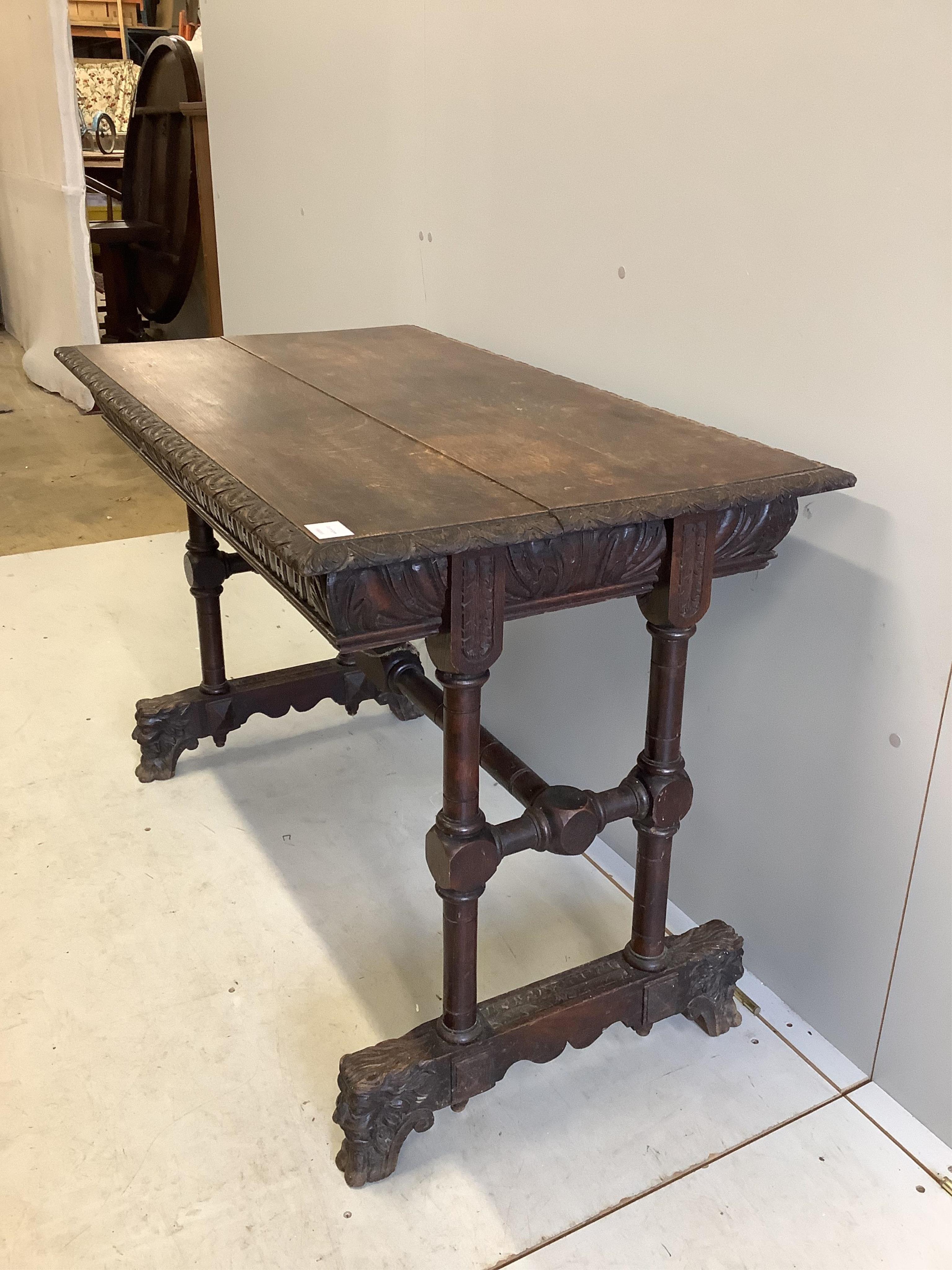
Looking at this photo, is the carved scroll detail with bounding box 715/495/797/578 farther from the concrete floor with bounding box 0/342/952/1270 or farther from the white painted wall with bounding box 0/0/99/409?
the white painted wall with bounding box 0/0/99/409

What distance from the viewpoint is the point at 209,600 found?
2209mm

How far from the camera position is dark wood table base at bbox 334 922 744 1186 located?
1.36m

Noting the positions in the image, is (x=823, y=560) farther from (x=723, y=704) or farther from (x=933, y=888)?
(x=933, y=888)

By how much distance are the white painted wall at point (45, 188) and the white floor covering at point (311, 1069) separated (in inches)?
103

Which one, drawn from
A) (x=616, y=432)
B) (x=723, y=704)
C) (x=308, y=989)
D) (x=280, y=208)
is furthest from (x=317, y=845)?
(x=280, y=208)

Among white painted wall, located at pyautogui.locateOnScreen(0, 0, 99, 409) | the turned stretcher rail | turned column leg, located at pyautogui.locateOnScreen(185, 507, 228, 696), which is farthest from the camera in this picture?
white painted wall, located at pyautogui.locateOnScreen(0, 0, 99, 409)

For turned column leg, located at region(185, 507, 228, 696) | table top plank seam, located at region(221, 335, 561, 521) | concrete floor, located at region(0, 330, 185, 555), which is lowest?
concrete floor, located at region(0, 330, 185, 555)

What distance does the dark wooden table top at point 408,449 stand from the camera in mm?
1123

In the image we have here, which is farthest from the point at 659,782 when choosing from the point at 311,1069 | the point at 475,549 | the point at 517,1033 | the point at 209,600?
the point at 209,600

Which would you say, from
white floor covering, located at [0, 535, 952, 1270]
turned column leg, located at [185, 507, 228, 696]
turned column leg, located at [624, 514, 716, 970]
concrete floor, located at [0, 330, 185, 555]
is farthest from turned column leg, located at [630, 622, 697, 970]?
concrete floor, located at [0, 330, 185, 555]

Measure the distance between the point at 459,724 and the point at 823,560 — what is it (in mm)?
535

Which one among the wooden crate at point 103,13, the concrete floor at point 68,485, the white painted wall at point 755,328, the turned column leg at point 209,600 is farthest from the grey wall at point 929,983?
the wooden crate at point 103,13

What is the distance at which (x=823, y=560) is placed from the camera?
1444 mm

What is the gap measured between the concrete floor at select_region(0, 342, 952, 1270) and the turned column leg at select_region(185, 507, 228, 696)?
0.67 feet
